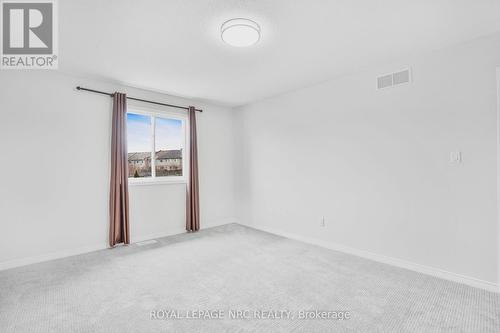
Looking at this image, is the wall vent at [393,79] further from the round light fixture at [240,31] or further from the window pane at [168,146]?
the window pane at [168,146]

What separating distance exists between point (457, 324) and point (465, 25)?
102 inches

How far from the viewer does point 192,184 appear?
470 centimetres

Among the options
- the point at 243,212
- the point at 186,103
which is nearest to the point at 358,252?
the point at 243,212

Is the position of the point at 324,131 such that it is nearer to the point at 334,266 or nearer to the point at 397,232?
the point at 397,232

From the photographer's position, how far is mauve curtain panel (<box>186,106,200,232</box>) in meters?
4.68

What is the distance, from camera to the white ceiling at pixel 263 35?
2.04m

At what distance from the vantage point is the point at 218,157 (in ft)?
17.2

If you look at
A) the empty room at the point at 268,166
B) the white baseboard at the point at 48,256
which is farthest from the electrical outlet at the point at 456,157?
the white baseboard at the point at 48,256

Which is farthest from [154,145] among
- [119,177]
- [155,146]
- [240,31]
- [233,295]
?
[233,295]

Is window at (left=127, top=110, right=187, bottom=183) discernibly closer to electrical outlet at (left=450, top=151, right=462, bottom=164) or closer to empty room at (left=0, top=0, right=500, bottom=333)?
empty room at (left=0, top=0, right=500, bottom=333)

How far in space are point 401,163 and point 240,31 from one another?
7.81 ft

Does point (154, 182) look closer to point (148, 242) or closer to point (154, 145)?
point (154, 145)

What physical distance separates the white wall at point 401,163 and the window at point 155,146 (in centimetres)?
182

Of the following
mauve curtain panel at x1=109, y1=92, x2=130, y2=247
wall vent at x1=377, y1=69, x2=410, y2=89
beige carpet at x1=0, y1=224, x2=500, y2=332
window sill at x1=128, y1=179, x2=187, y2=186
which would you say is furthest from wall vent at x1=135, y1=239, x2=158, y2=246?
wall vent at x1=377, y1=69, x2=410, y2=89
